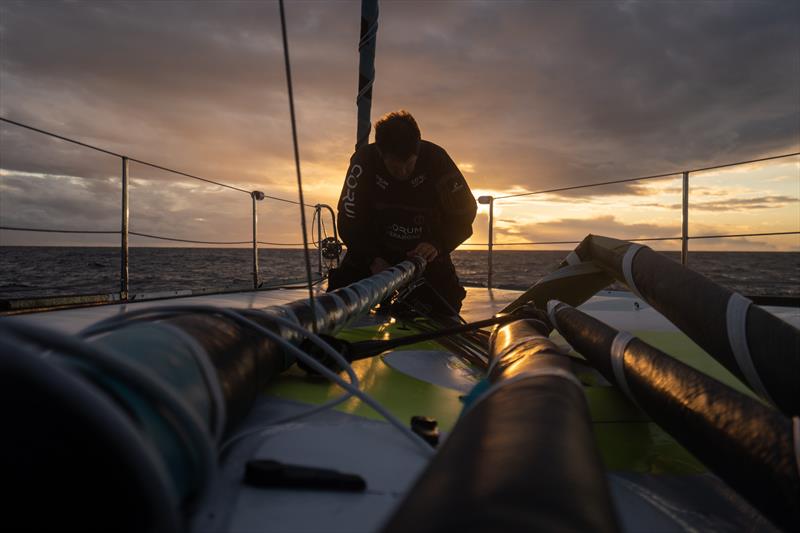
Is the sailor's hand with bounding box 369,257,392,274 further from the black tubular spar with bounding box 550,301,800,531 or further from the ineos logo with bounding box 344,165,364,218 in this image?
the black tubular spar with bounding box 550,301,800,531

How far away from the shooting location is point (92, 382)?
550 mm

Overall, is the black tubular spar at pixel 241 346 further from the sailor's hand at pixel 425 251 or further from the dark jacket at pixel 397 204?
the dark jacket at pixel 397 204

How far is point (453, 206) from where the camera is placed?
3.71m

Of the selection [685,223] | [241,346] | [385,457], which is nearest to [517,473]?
[385,457]

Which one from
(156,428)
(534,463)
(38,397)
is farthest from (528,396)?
(38,397)

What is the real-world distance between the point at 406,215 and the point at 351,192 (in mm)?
451

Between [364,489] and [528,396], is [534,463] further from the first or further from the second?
[364,489]

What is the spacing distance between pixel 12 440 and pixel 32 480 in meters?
0.05

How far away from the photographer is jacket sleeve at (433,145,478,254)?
3.65 metres

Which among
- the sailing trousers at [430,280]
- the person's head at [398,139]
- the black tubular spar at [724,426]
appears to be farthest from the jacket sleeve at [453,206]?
the black tubular spar at [724,426]

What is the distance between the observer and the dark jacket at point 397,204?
3.58 metres

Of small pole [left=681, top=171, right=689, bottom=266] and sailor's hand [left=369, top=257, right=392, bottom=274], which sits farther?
small pole [left=681, top=171, right=689, bottom=266]

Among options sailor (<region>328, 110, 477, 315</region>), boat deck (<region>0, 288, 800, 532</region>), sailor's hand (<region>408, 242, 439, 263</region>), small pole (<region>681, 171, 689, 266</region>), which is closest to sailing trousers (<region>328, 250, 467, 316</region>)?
sailor (<region>328, 110, 477, 315</region>)

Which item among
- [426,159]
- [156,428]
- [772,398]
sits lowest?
[772,398]
